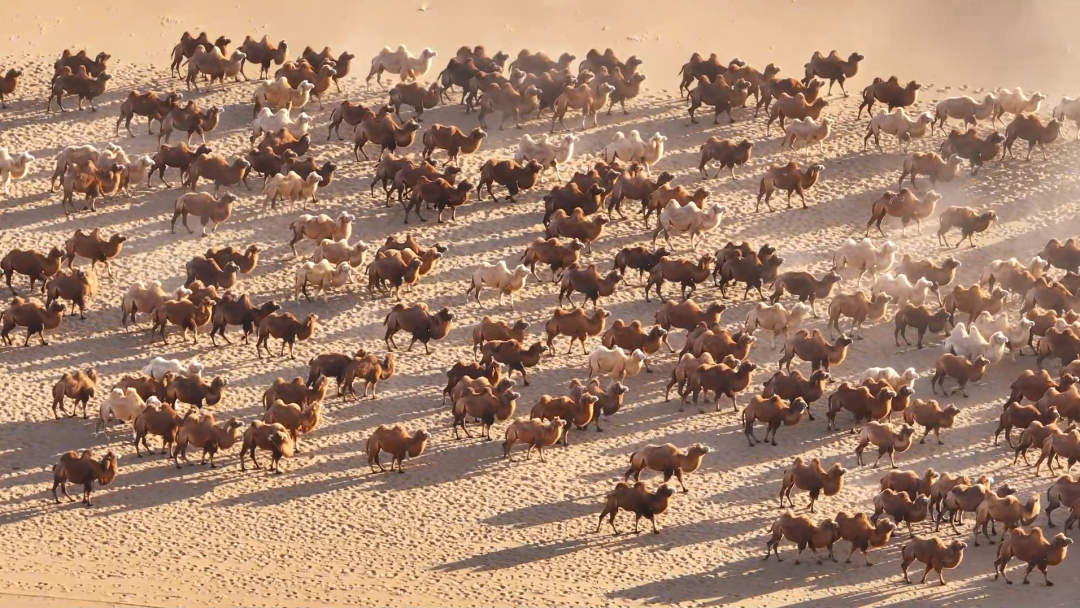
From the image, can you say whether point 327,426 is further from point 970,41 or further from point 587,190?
point 970,41

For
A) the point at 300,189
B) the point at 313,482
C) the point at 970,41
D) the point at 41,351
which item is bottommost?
the point at 313,482

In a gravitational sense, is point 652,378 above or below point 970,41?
A: below

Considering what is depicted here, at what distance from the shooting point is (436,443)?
3391cm

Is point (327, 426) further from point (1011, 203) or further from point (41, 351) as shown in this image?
point (1011, 203)

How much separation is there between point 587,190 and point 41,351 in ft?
29.5

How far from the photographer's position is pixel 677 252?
39.6 meters

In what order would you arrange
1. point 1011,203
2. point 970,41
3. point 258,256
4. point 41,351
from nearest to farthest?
point 41,351, point 258,256, point 1011,203, point 970,41

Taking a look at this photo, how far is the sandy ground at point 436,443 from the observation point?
30875mm

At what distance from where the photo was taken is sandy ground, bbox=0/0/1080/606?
101 feet

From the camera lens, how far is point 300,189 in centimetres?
4009

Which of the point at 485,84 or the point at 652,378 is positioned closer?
the point at 652,378

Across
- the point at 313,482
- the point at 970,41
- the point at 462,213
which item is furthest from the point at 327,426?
the point at 970,41

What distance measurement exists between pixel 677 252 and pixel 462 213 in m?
3.44

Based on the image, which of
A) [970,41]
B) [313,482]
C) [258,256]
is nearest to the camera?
[313,482]
